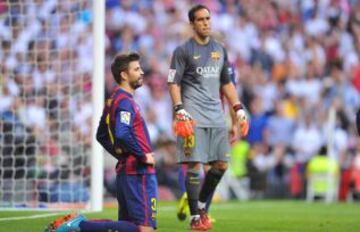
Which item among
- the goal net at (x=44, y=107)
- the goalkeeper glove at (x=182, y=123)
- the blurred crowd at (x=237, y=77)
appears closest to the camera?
the goalkeeper glove at (x=182, y=123)

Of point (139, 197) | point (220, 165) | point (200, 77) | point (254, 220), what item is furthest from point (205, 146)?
point (139, 197)

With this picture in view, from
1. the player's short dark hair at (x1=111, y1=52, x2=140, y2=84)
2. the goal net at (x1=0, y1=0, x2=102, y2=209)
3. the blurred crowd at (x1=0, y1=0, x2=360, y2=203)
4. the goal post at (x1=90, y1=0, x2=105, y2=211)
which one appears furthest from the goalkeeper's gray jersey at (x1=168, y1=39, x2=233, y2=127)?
the blurred crowd at (x1=0, y1=0, x2=360, y2=203)

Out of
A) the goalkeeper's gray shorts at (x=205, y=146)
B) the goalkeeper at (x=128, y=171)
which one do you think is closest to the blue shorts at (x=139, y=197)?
the goalkeeper at (x=128, y=171)

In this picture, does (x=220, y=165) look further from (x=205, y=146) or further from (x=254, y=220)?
(x=254, y=220)

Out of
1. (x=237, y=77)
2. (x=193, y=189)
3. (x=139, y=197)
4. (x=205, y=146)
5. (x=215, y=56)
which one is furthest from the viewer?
(x=237, y=77)

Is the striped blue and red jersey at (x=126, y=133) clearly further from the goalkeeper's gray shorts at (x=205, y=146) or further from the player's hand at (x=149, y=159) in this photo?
the goalkeeper's gray shorts at (x=205, y=146)

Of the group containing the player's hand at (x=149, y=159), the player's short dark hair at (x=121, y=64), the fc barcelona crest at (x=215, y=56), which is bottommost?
the player's hand at (x=149, y=159)

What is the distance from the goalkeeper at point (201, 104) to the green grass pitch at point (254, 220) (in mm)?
436

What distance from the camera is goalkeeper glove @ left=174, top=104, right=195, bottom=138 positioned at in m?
10.0

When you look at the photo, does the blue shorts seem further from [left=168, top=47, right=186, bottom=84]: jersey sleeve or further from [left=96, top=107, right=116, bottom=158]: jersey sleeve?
[left=168, top=47, right=186, bottom=84]: jersey sleeve

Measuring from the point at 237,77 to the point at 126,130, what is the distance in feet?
41.5

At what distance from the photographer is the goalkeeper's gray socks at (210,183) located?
10633 mm

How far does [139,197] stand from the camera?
8.16 metres

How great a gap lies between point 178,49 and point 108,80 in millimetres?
10378
